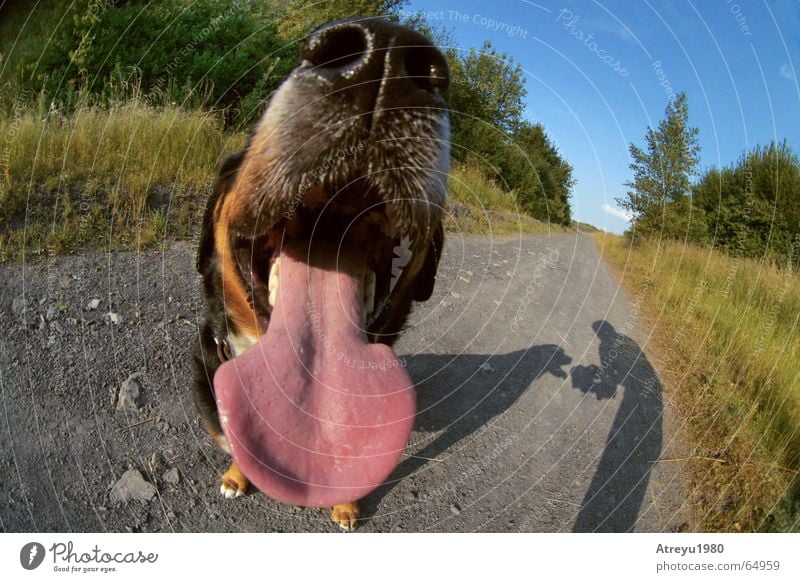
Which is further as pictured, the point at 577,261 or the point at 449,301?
the point at 449,301

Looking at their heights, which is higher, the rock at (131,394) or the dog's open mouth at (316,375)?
the dog's open mouth at (316,375)

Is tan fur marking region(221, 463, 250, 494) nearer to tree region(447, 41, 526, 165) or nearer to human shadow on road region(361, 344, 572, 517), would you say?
human shadow on road region(361, 344, 572, 517)

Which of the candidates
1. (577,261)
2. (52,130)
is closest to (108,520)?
(52,130)

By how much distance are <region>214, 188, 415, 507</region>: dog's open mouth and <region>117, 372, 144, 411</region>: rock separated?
0.95m

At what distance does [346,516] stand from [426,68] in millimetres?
1883

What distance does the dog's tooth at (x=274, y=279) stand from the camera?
174 cm

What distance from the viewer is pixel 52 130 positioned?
2.04 m

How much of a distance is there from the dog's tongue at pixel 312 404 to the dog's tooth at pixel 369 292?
0.18 m

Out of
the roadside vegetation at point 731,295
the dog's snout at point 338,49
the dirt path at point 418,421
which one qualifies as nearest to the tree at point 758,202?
the roadside vegetation at point 731,295

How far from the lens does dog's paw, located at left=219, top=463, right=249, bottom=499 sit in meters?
2.21

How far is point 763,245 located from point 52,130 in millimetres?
2862

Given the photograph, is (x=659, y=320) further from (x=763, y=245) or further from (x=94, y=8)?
(x=94, y=8)

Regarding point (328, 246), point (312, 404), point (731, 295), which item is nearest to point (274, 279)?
point (328, 246)
